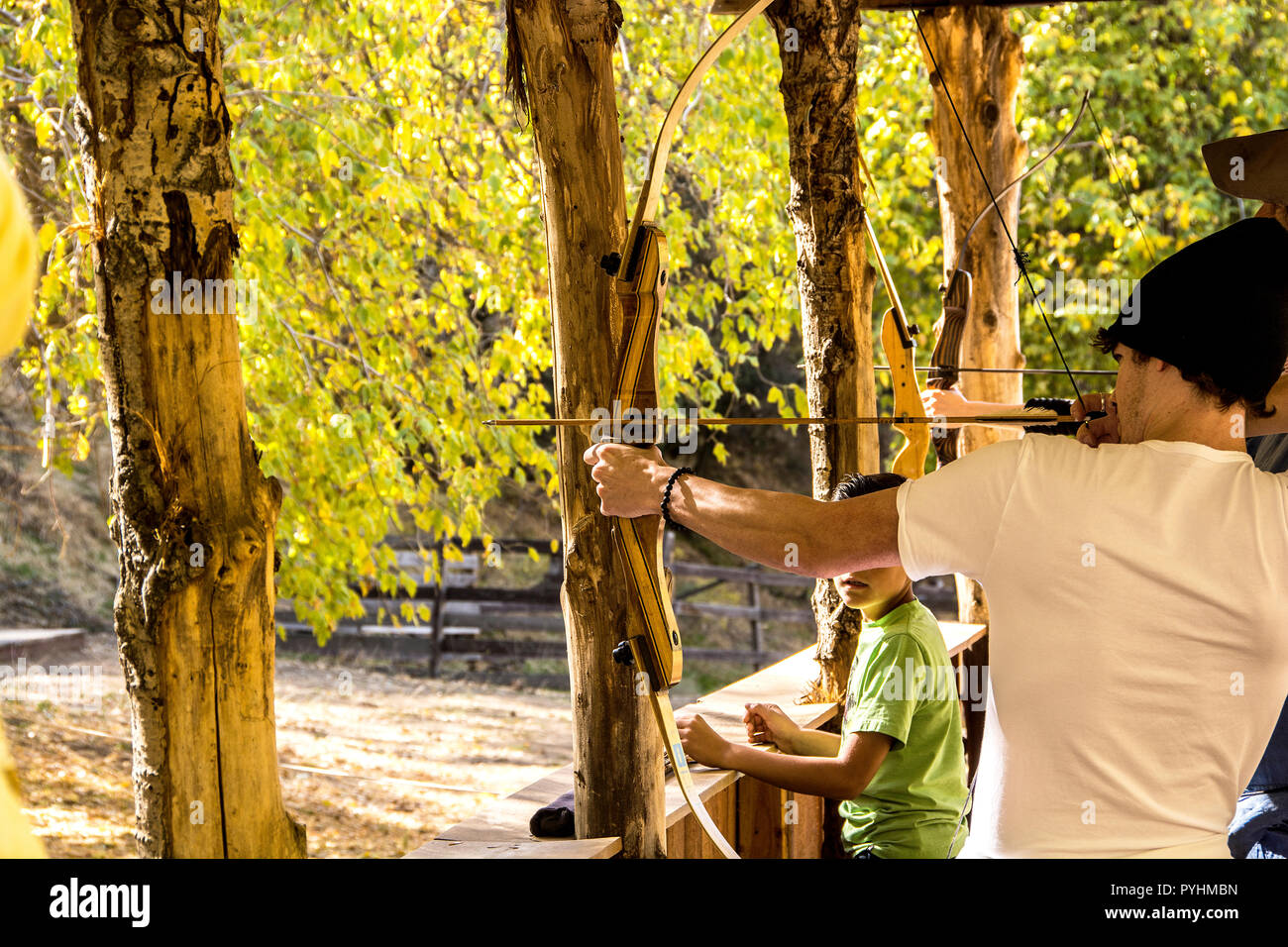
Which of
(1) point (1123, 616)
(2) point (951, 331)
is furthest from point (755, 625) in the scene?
(1) point (1123, 616)

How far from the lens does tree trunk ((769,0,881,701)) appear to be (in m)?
2.85

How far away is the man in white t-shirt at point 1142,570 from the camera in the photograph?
1.19 metres

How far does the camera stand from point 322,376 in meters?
4.88

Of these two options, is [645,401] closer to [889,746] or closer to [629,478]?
[629,478]

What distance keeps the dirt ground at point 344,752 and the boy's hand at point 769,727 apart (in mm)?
3148

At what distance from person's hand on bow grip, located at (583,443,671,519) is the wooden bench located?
0.51 meters

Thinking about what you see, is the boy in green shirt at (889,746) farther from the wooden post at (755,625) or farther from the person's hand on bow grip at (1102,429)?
the wooden post at (755,625)

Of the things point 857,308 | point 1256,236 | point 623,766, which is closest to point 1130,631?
point 1256,236

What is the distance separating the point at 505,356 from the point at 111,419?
3515mm

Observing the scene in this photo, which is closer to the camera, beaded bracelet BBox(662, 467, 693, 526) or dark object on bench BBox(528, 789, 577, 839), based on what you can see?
beaded bracelet BBox(662, 467, 693, 526)

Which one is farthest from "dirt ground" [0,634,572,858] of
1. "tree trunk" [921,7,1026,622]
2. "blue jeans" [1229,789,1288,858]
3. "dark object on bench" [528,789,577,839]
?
"blue jeans" [1229,789,1288,858]

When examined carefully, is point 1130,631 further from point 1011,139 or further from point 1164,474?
point 1011,139

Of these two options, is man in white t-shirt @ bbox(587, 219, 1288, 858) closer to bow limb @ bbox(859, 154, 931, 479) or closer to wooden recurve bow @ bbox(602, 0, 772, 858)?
wooden recurve bow @ bbox(602, 0, 772, 858)

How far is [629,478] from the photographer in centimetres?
151
